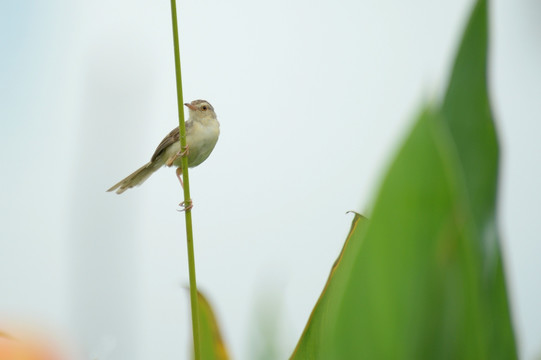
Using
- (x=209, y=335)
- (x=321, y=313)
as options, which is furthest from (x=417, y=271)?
(x=209, y=335)

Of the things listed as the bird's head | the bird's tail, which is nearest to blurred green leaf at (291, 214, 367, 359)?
the bird's tail

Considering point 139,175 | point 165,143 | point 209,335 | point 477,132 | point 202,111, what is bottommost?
point 209,335

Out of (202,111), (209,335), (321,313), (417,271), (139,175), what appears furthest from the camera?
(202,111)

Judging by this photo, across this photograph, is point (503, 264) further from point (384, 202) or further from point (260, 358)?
point (260, 358)

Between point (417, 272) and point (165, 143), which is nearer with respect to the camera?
point (417, 272)

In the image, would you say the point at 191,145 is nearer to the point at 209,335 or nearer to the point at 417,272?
the point at 209,335

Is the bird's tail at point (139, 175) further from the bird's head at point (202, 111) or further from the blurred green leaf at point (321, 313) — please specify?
the blurred green leaf at point (321, 313)
